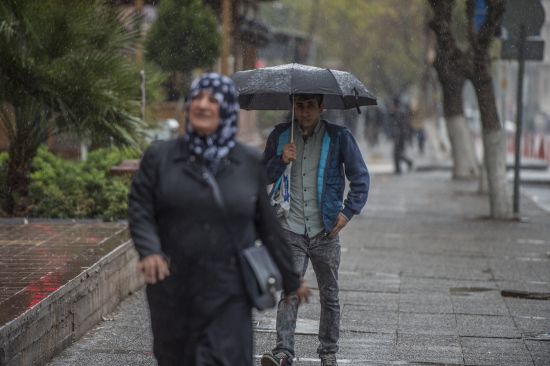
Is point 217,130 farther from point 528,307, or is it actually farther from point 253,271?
point 528,307

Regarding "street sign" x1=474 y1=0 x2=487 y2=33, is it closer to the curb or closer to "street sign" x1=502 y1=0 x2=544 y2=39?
"street sign" x1=502 y1=0 x2=544 y2=39

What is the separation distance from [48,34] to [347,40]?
156 ft

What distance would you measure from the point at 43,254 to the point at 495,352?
361 cm

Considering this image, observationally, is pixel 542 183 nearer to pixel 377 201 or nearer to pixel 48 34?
pixel 377 201

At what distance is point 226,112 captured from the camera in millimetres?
4637

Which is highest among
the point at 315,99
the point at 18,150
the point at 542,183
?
the point at 315,99

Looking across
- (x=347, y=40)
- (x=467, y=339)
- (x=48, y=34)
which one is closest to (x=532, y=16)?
(x=48, y=34)

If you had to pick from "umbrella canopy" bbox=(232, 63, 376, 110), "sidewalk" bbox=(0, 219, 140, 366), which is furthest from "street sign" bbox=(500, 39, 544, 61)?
"umbrella canopy" bbox=(232, 63, 376, 110)

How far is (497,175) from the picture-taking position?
1608cm

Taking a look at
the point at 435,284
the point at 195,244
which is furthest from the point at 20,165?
the point at 195,244

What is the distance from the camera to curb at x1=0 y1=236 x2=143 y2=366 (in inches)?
245

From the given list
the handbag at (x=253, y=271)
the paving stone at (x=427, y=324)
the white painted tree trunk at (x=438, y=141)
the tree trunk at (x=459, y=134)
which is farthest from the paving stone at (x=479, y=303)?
the white painted tree trunk at (x=438, y=141)

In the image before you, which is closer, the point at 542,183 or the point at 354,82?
the point at 354,82

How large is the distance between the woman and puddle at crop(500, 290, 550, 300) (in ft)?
18.1
